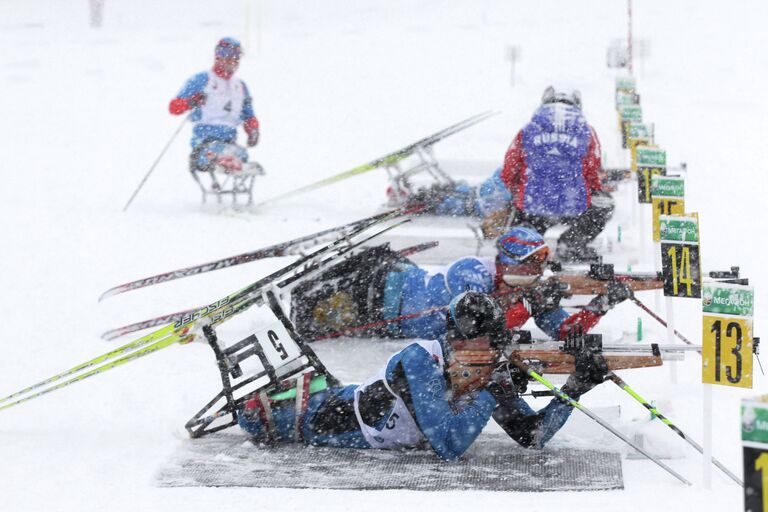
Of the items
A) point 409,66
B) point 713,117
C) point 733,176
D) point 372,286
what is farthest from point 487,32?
point 372,286

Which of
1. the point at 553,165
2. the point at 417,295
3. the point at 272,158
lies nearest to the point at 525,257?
the point at 417,295

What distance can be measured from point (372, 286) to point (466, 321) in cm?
248

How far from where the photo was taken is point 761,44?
2472 centimetres

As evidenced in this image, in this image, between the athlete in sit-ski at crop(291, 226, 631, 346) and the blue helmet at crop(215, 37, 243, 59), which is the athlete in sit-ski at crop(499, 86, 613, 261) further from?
the blue helmet at crop(215, 37, 243, 59)

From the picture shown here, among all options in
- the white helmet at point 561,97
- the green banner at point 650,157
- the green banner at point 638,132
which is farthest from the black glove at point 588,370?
the green banner at point 638,132

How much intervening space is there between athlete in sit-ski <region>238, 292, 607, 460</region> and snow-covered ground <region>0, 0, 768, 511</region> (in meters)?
0.46

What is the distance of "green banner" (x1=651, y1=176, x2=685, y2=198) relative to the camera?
7879 mm

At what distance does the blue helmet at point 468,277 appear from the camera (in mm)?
7078

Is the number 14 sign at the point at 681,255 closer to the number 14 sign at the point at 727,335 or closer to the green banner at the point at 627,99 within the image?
the number 14 sign at the point at 727,335

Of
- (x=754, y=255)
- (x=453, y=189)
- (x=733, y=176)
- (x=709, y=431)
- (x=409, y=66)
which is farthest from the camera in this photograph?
(x=409, y=66)

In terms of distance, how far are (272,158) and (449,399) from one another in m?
11.0

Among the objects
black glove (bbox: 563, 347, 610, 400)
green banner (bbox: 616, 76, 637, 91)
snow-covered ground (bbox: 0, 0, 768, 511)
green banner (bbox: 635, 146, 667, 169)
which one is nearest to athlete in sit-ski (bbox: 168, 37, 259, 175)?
snow-covered ground (bbox: 0, 0, 768, 511)

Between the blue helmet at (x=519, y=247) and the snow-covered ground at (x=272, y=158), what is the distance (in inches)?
34.6

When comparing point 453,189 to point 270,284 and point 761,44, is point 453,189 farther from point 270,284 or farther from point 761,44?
point 761,44
